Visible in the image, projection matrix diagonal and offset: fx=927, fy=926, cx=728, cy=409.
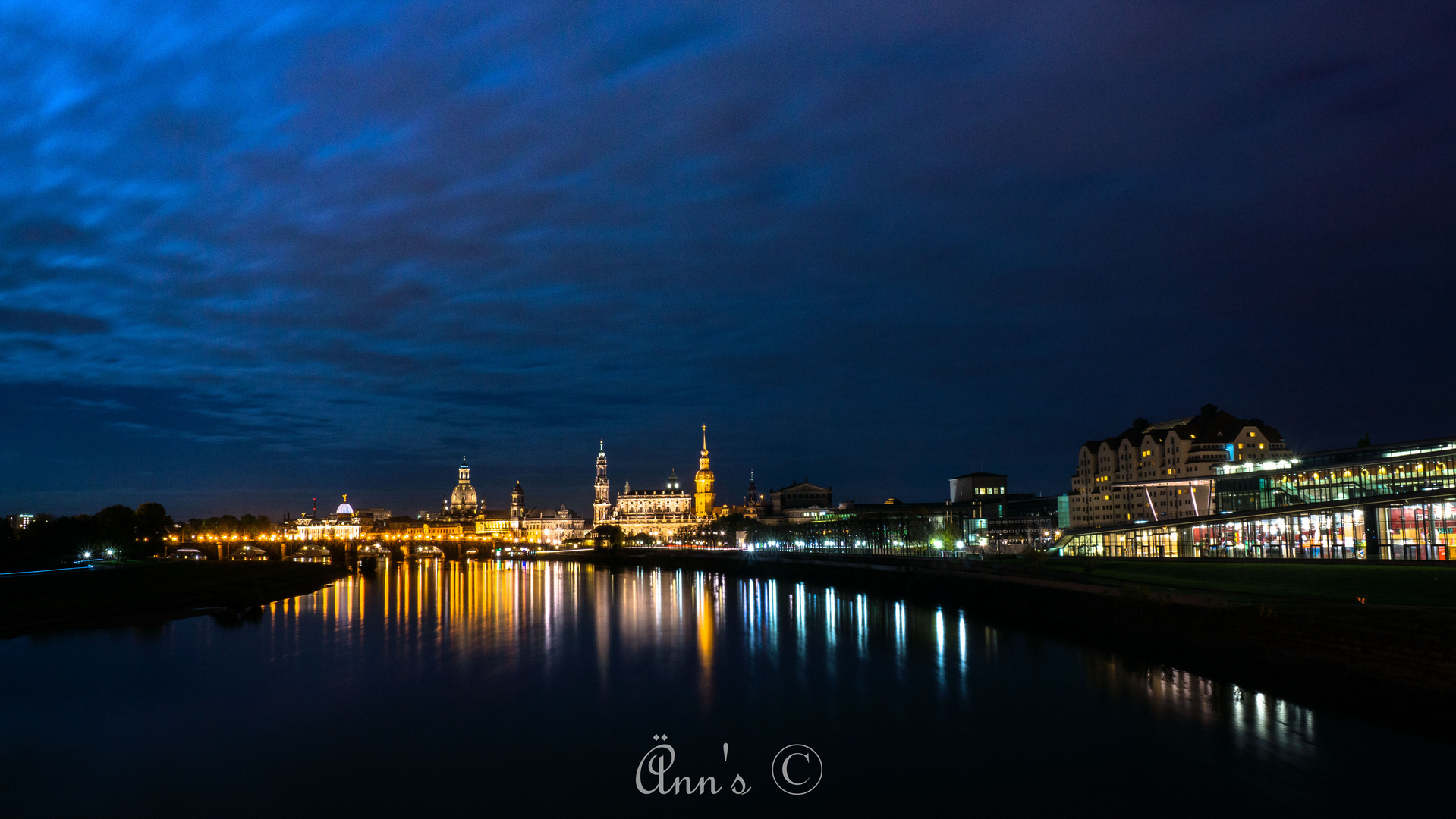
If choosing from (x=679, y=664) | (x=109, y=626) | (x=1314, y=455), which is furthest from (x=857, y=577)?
(x=109, y=626)

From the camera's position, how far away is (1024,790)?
2503 cm

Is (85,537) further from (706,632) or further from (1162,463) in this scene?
(1162,463)

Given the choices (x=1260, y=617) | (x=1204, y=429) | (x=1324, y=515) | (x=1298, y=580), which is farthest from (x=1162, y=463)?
(x=1260, y=617)

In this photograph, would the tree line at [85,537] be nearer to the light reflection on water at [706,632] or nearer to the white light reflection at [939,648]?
the light reflection on water at [706,632]

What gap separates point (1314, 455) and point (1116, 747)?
204 feet

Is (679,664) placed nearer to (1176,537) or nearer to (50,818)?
(50,818)

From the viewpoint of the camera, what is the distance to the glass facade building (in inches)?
2005

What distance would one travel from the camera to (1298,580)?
4562 centimetres

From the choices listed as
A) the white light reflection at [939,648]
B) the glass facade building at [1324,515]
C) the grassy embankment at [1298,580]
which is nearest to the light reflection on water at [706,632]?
the white light reflection at [939,648]

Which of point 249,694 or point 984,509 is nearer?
point 249,694

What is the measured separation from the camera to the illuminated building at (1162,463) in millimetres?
115438

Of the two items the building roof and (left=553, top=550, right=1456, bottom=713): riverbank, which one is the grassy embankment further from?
the building roof

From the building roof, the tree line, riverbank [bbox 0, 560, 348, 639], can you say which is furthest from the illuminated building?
Result: the tree line

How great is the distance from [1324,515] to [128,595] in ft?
297
